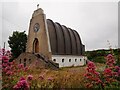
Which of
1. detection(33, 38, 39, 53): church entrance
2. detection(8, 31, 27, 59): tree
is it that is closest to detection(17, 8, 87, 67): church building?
detection(33, 38, 39, 53): church entrance

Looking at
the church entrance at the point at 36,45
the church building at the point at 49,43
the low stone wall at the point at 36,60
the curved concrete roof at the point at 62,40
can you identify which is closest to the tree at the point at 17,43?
the church building at the point at 49,43

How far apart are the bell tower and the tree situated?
445 cm

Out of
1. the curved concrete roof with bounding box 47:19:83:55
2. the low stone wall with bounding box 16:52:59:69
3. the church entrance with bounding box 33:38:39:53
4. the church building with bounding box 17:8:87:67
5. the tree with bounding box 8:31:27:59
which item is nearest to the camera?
the low stone wall with bounding box 16:52:59:69

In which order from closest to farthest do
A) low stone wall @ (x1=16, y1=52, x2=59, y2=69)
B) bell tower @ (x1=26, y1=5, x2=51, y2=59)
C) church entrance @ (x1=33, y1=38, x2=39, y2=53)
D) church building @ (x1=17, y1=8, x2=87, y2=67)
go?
low stone wall @ (x1=16, y1=52, x2=59, y2=69), church building @ (x1=17, y1=8, x2=87, y2=67), bell tower @ (x1=26, y1=5, x2=51, y2=59), church entrance @ (x1=33, y1=38, x2=39, y2=53)

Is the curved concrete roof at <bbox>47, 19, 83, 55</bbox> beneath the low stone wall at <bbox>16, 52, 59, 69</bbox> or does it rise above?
above

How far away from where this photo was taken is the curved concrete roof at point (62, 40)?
3572 cm

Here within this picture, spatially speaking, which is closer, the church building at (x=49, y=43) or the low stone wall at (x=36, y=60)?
the low stone wall at (x=36, y=60)

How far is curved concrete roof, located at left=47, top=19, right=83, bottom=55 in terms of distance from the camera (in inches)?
1406

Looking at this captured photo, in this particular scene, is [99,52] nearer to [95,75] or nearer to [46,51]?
[46,51]

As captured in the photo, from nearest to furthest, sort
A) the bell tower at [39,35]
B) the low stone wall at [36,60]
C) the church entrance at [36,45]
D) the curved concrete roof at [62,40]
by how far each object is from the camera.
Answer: the low stone wall at [36,60] → the bell tower at [39,35] → the curved concrete roof at [62,40] → the church entrance at [36,45]

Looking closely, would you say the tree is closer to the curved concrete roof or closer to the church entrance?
the church entrance

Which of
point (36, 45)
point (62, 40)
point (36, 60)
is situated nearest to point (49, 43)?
point (62, 40)

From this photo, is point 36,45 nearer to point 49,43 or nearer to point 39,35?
point 39,35

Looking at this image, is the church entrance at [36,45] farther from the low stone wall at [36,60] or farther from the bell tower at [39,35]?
the low stone wall at [36,60]
